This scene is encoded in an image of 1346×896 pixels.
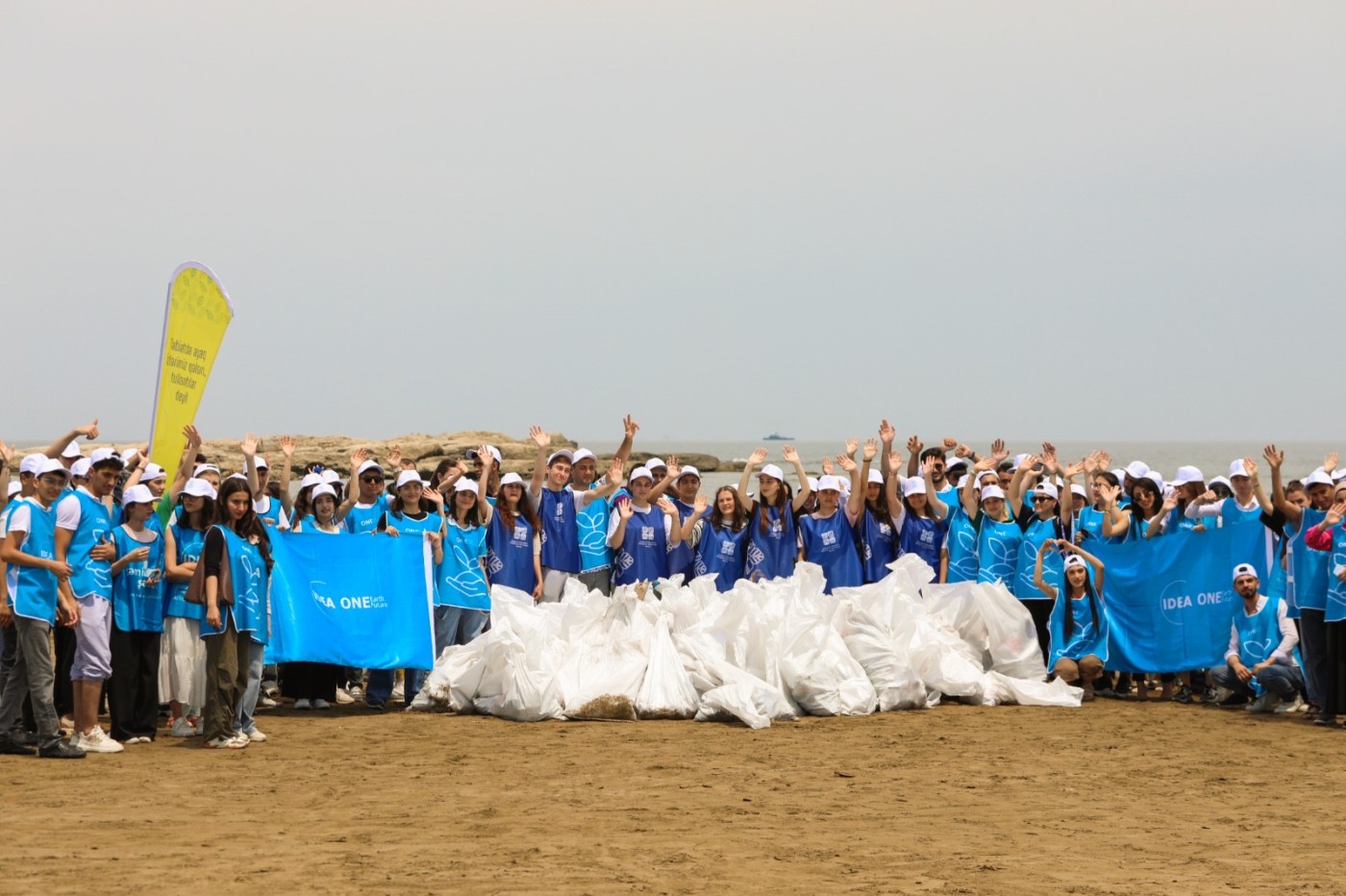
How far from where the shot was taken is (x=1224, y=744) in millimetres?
9594

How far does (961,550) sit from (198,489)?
20.1 feet

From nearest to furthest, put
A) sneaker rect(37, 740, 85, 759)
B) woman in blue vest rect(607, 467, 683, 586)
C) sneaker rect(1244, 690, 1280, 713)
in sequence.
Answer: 1. sneaker rect(37, 740, 85, 759)
2. sneaker rect(1244, 690, 1280, 713)
3. woman in blue vest rect(607, 467, 683, 586)

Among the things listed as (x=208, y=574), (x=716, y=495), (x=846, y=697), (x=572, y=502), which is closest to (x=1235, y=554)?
(x=846, y=697)

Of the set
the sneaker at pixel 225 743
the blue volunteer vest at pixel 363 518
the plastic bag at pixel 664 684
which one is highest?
the blue volunteer vest at pixel 363 518

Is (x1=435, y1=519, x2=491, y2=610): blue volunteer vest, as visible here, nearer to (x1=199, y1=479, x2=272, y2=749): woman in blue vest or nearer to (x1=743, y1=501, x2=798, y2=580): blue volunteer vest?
(x1=199, y1=479, x2=272, y2=749): woman in blue vest

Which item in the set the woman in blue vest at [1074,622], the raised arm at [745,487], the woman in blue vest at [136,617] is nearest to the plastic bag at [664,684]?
the raised arm at [745,487]

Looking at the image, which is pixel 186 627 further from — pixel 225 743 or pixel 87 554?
pixel 87 554

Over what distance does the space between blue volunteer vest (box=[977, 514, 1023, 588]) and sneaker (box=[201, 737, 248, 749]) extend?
603 cm

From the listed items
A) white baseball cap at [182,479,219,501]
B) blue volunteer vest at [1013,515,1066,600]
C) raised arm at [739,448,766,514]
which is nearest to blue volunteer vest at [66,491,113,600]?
white baseball cap at [182,479,219,501]

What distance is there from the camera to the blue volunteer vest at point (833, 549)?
12.0 meters

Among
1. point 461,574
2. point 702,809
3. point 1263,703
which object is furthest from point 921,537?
point 702,809

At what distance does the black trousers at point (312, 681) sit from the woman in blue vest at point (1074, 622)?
571 centimetres

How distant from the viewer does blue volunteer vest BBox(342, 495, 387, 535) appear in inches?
452

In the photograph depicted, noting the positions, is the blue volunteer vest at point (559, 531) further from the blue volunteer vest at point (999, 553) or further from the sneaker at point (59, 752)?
the sneaker at point (59, 752)
